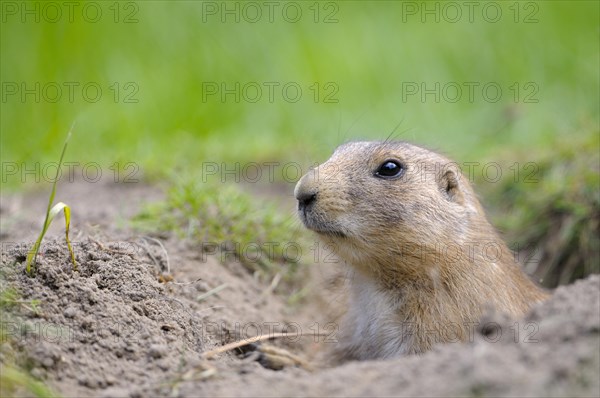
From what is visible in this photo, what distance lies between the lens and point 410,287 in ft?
17.2

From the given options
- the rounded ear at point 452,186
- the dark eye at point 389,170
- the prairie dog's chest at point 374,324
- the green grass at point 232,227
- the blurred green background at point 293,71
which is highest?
the blurred green background at point 293,71

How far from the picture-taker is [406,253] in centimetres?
517

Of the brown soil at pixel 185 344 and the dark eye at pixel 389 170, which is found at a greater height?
the dark eye at pixel 389 170

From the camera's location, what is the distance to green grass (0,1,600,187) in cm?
1126

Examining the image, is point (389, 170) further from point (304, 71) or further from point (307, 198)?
point (304, 71)

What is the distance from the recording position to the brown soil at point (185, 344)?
3246 mm

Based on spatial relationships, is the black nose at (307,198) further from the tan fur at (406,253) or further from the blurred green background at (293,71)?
the blurred green background at (293,71)

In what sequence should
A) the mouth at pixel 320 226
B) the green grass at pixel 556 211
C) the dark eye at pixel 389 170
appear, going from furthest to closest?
1. the green grass at pixel 556 211
2. the dark eye at pixel 389 170
3. the mouth at pixel 320 226

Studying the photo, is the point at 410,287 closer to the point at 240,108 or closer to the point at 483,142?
the point at 483,142

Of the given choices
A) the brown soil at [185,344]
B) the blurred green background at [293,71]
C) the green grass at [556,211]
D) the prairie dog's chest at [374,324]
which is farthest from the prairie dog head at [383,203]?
the blurred green background at [293,71]

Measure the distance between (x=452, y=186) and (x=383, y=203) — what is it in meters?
0.71

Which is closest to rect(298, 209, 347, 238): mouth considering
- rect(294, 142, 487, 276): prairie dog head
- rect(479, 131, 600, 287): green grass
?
rect(294, 142, 487, 276): prairie dog head

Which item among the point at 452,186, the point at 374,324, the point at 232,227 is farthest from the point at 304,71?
the point at 374,324

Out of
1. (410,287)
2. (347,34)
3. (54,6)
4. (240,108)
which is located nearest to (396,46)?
(347,34)
